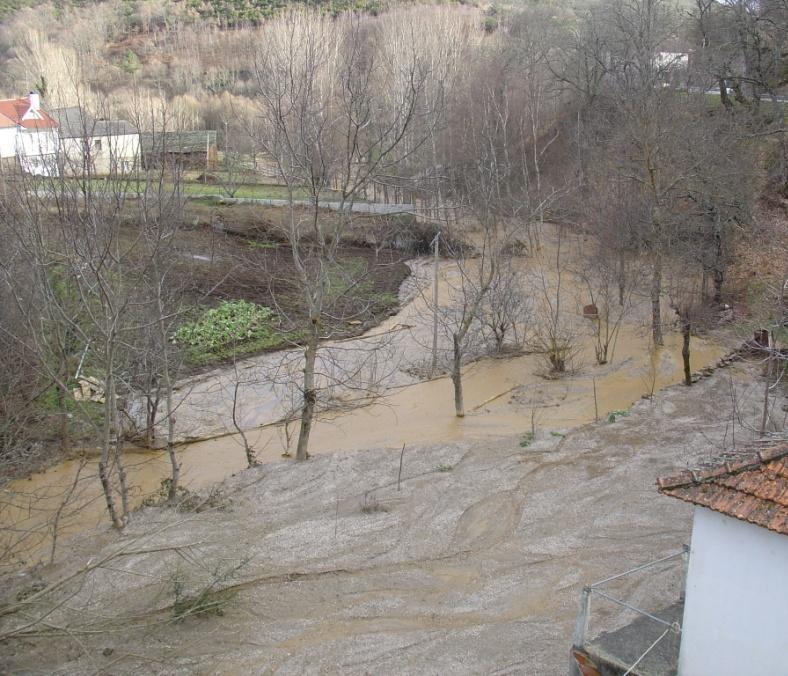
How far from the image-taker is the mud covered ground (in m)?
10.2

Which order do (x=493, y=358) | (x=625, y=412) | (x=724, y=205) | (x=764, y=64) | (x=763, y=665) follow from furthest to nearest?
(x=764, y=64) → (x=724, y=205) → (x=493, y=358) → (x=625, y=412) → (x=763, y=665)

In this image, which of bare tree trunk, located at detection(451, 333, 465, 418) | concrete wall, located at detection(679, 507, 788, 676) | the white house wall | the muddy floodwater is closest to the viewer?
concrete wall, located at detection(679, 507, 788, 676)

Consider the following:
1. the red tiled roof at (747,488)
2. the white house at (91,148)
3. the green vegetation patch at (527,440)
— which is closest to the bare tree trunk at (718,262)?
the green vegetation patch at (527,440)

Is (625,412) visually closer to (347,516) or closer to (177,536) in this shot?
(347,516)

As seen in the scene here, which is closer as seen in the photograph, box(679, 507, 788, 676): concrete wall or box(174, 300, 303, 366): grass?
box(679, 507, 788, 676): concrete wall

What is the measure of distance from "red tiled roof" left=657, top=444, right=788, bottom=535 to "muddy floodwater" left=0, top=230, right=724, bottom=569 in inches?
338

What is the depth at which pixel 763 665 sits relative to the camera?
7824 mm

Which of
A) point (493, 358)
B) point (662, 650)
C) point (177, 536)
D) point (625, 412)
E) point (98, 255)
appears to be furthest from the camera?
point (493, 358)

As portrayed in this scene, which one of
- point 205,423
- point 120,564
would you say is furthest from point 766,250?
point 120,564

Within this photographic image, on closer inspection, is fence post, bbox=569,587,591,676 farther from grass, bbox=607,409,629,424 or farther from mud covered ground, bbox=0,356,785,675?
grass, bbox=607,409,629,424

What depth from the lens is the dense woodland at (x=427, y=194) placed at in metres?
14.5

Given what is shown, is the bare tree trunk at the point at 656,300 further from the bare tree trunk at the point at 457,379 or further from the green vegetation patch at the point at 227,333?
the green vegetation patch at the point at 227,333

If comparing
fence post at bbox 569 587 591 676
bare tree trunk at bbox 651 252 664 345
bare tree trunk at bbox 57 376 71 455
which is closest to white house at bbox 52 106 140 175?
bare tree trunk at bbox 57 376 71 455

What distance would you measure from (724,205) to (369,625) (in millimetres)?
20360
